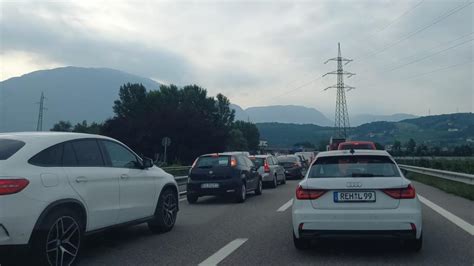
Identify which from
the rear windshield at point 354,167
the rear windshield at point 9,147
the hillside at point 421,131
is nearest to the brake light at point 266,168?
the rear windshield at point 354,167

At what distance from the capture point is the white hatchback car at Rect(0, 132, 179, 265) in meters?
5.54

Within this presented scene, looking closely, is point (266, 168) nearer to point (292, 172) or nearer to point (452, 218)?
point (292, 172)

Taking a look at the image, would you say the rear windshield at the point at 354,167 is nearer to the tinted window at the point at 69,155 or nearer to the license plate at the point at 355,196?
the license plate at the point at 355,196

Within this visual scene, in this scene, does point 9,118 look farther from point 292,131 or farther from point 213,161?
point 213,161

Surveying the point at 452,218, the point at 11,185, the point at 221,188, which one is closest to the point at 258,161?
the point at 221,188

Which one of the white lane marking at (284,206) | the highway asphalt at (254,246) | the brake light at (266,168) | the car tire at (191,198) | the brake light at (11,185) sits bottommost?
the highway asphalt at (254,246)

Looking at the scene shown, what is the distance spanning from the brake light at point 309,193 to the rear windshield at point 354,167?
36 centimetres

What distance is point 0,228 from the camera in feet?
17.7

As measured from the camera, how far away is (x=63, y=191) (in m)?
6.16

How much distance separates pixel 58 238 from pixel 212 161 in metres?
9.24

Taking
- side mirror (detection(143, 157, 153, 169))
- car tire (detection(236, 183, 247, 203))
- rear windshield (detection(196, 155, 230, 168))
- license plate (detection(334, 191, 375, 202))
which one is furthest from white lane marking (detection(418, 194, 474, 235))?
rear windshield (detection(196, 155, 230, 168))

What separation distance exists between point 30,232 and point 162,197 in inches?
141

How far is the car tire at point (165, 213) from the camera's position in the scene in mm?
8906

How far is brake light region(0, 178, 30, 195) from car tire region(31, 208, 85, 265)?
0.49 metres
